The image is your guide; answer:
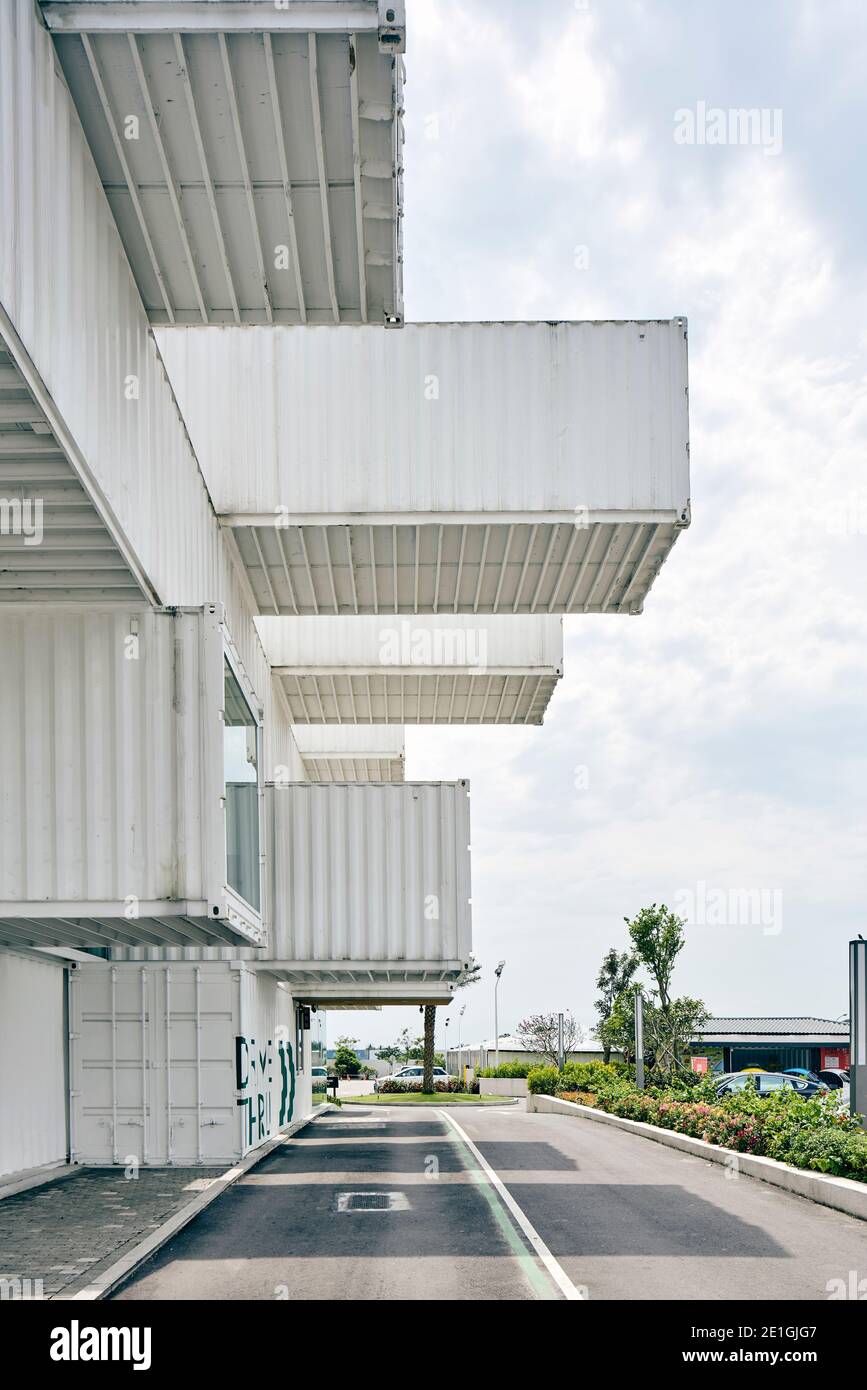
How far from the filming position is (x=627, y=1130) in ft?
85.6

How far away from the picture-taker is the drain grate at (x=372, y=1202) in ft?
46.0

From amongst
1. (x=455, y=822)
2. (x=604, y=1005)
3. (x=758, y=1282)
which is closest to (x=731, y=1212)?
(x=758, y=1282)

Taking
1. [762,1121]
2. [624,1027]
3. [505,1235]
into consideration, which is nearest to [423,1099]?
[624,1027]

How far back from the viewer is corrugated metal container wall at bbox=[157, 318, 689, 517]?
53.9 feet

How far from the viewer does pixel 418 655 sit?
80.5 feet

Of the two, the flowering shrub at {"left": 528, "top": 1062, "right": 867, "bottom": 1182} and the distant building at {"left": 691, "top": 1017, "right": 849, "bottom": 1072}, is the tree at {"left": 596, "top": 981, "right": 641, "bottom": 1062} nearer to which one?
the flowering shrub at {"left": 528, "top": 1062, "right": 867, "bottom": 1182}

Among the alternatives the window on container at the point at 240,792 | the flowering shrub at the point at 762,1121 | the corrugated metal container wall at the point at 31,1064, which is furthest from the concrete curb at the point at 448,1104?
Result: the window on container at the point at 240,792

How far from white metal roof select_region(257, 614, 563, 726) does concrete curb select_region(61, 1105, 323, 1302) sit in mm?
8516

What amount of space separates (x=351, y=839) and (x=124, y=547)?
1064cm

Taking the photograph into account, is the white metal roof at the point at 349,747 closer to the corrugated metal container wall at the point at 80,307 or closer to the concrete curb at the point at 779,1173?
the concrete curb at the point at 779,1173

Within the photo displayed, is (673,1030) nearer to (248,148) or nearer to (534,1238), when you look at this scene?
(534,1238)

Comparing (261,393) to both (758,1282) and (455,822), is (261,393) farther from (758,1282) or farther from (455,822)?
(758,1282)

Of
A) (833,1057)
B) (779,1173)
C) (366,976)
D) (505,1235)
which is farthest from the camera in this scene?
(833,1057)

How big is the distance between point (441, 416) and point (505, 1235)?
9.26 meters
